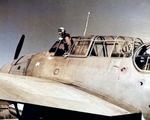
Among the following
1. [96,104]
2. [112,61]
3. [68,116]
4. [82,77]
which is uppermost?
[112,61]

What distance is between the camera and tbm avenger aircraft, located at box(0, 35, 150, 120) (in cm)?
395

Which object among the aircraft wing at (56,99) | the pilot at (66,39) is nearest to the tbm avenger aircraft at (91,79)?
the aircraft wing at (56,99)

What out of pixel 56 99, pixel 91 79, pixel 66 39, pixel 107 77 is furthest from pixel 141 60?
pixel 66 39

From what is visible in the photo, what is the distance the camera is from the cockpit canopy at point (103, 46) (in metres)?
5.52

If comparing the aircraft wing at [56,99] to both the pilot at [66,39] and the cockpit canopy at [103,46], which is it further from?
the pilot at [66,39]

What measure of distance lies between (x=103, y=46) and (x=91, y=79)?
45.1 inches

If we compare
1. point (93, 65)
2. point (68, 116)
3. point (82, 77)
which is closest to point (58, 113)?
point (68, 116)

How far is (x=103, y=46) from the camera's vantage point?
6047 mm

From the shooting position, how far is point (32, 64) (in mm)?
7430

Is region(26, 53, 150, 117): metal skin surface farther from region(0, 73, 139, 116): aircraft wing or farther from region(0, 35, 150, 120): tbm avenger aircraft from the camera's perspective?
region(0, 73, 139, 116): aircraft wing

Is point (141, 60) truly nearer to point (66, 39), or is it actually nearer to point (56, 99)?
point (56, 99)

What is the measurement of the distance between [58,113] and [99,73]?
1.43 metres

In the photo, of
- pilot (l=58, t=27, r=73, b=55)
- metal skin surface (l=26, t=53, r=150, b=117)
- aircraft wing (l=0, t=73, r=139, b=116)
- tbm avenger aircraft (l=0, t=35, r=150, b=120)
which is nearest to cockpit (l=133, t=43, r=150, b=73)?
tbm avenger aircraft (l=0, t=35, r=150, b=120)

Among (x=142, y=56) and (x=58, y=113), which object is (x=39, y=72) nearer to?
(x=58, y=113)
